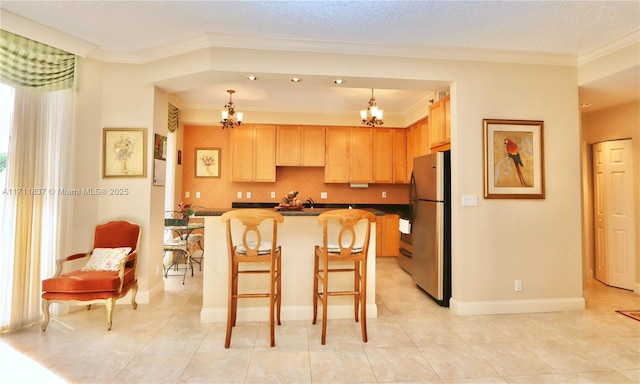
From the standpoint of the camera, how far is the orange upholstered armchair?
2535 mm

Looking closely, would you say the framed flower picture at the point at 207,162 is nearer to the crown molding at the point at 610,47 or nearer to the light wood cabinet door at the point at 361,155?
the light wood cabinet door at the point at 361,155

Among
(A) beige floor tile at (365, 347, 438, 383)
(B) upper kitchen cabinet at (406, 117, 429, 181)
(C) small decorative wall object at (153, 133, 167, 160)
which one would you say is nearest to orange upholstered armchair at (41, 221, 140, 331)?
(C) small decorative wall object at (153, 133, 167, 160)

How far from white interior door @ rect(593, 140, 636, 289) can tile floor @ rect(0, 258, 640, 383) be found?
1.22 meters

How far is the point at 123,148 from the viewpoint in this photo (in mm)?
3209

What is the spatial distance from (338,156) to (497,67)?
9.48 ft

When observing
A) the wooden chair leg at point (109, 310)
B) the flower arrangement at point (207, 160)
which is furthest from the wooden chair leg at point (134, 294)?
the flower arrangement at point (207, 160)

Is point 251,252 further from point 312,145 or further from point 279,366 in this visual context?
point 312,145

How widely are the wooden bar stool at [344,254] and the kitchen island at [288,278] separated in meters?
0.13

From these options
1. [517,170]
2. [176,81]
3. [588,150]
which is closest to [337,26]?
[176,81]

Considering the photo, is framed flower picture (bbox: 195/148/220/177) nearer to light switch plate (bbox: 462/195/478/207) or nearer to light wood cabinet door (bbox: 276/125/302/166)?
light wood cabinet door (bbox: 276/125/302/166)

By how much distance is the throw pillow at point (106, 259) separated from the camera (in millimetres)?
2840

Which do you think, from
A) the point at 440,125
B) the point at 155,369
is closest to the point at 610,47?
the point at 440,125

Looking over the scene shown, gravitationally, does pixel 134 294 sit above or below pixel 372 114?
below

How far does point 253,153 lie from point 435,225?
3407 mm
